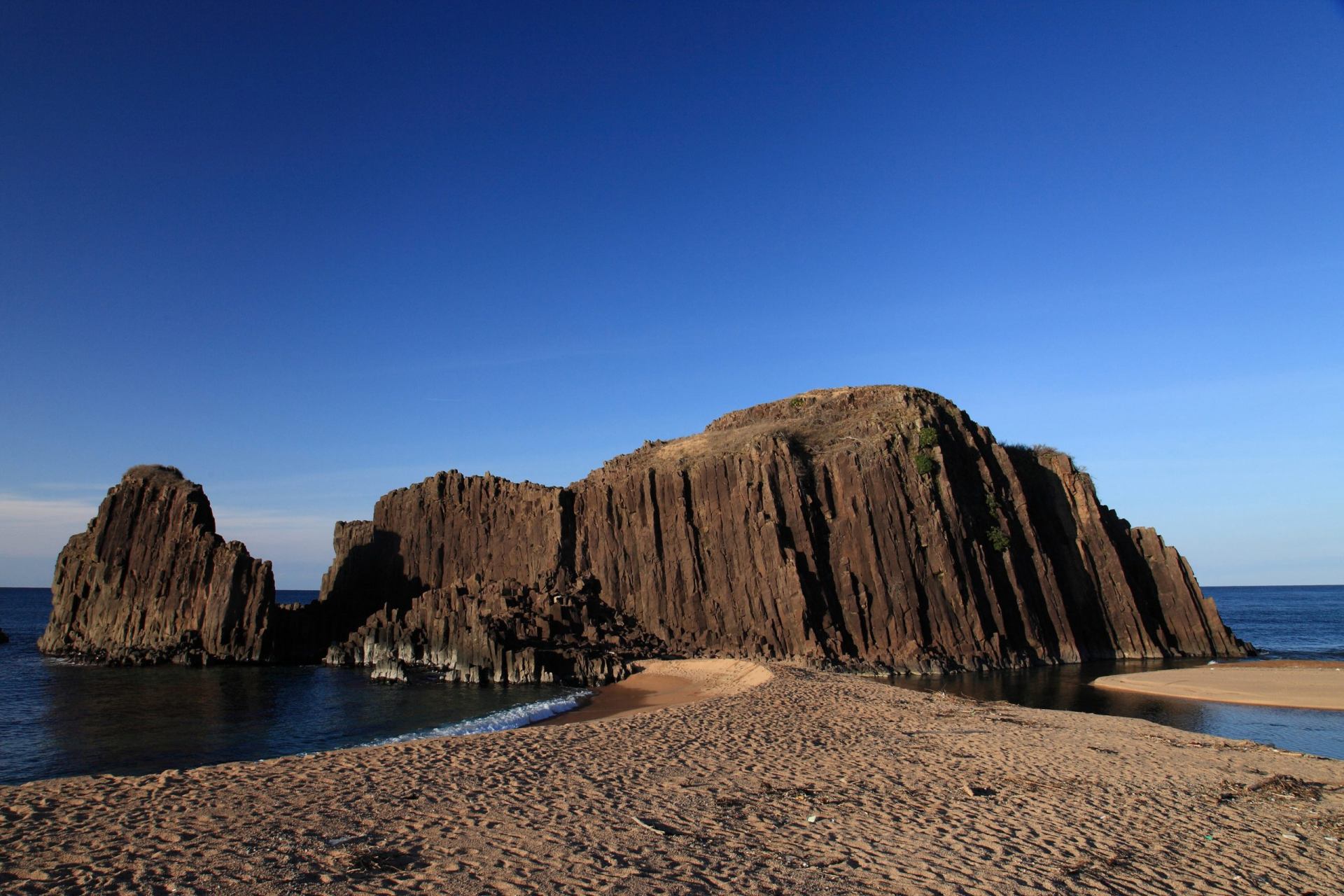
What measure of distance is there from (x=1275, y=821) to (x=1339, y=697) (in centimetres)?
2490

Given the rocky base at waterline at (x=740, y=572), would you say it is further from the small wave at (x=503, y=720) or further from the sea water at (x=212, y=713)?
the small wave at (x=503, y=720)

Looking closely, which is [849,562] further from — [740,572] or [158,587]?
[158,587]

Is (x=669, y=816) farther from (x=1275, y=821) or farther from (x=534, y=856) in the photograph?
(x=1275, y=821)

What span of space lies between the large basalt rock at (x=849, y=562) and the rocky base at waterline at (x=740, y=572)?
13cm

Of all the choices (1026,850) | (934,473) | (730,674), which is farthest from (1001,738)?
(934,473)

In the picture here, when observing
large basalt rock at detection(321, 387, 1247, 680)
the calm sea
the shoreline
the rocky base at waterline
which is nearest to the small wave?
the shoreline

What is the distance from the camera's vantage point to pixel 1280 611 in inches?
4510

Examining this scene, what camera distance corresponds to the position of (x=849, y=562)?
47.0m

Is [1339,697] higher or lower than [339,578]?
lower

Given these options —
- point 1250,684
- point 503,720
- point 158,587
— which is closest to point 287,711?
point 503,720

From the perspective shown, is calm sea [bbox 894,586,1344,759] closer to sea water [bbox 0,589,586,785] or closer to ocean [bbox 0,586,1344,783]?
ocean [bbox 0,586,1344,783]

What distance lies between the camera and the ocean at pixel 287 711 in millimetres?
25438

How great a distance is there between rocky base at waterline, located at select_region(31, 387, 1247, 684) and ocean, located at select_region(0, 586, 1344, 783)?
3.45 meters

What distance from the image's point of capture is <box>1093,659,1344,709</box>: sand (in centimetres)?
3172
